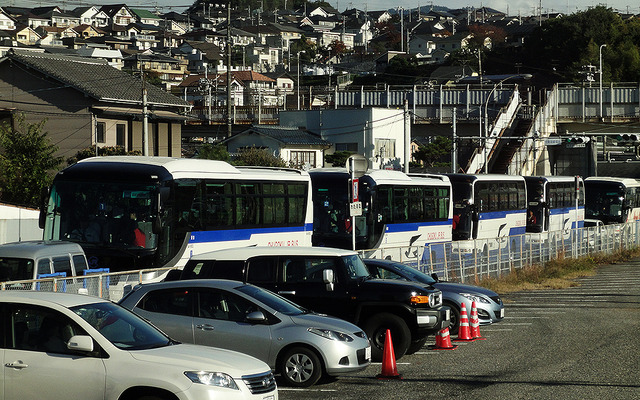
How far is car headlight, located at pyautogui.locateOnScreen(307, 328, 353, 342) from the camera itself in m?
12.8

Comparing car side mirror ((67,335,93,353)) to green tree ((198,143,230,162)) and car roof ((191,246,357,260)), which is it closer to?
car roof ((191,246,357,260))

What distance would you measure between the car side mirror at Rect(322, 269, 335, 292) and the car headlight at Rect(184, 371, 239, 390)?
5871 mm

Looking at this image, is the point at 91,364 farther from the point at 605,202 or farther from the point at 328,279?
the point at 605,202

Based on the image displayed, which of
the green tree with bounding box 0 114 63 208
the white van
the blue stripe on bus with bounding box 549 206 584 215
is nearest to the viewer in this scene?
the white van

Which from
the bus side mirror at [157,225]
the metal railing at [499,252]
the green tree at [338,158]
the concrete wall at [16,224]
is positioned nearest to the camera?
the bus side mirror at [157,225]

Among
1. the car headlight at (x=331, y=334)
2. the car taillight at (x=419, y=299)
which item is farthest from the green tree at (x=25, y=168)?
the car headlight at (x=331, y=334)

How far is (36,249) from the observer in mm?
18578

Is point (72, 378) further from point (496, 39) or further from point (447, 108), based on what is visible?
point (496, 39)

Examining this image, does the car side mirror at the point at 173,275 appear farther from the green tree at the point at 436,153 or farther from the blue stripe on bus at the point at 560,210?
the green tree at the point at 436,153

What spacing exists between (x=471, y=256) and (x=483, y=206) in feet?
37.0

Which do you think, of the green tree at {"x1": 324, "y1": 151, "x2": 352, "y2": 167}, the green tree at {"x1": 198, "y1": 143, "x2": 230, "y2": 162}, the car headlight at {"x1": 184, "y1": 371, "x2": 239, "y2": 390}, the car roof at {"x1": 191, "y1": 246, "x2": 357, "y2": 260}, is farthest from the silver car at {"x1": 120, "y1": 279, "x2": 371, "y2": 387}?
the green tree at {"x1": 324, "y1": 151, "x2": 352, "y2": 167}

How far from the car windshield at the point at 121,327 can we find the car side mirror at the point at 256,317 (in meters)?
2.73

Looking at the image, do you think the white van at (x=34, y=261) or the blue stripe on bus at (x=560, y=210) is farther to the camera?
the blue stripe on bus at (x=560, y=210)

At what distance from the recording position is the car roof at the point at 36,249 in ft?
60.4
